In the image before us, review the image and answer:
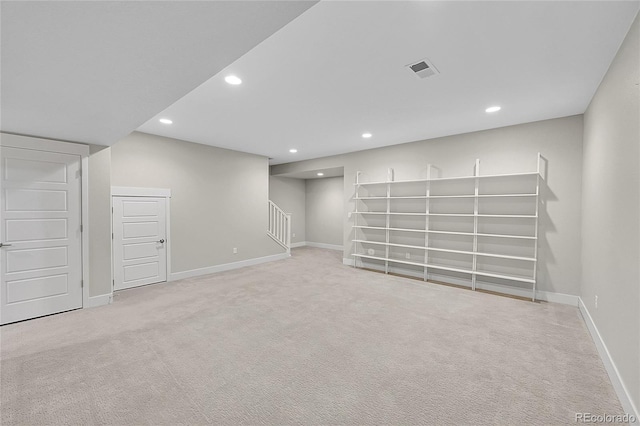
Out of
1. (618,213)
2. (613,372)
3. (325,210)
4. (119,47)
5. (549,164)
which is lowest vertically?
(613,372)

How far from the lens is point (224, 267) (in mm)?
5801

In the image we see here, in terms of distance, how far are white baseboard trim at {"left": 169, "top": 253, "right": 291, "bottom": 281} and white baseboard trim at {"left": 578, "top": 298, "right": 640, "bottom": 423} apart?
5.72m

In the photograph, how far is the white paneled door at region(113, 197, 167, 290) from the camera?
4433 millimetres

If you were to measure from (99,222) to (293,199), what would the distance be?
5.88 metres

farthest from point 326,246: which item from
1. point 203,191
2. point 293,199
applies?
point 203,191

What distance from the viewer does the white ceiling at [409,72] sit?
5.96 feet

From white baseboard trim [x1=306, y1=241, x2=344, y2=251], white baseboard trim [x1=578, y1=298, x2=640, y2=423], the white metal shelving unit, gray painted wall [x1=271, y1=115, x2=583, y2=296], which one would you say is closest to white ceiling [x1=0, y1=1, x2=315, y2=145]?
white baseboard trim [x1=578, y1=298, x2=640, y2=423]

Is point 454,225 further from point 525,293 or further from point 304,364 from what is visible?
point 304,364

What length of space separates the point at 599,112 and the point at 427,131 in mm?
2114

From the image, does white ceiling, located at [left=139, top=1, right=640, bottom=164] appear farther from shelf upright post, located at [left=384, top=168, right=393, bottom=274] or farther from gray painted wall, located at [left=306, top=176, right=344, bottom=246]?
gray painted wall, located at [left=306, top=176, right=344, bottom=246]

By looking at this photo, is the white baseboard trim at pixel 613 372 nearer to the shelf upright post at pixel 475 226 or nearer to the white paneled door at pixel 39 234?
the shelf upright post at pixel 475 226

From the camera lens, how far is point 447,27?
1.92 meters

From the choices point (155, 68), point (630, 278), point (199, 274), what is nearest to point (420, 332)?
point (630, 278)

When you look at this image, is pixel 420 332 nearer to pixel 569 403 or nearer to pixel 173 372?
pixel 569 403
